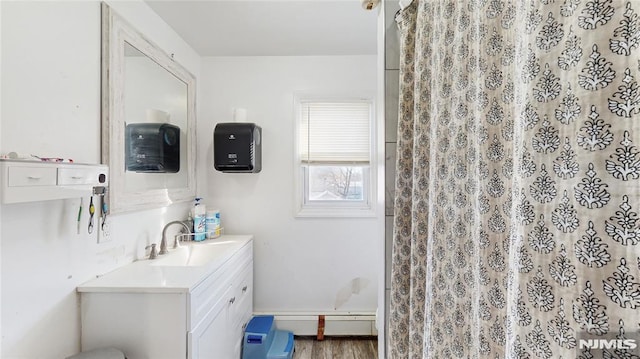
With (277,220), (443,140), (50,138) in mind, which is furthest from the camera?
(277,220)

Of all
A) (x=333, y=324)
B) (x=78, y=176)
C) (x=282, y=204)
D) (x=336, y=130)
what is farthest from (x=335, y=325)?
(x=78, y=176)

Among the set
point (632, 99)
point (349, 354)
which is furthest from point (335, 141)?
point (632, 99)

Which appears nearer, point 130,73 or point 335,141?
point 130,73

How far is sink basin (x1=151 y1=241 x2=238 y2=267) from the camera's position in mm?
1641

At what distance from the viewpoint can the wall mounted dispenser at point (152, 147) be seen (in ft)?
4.86

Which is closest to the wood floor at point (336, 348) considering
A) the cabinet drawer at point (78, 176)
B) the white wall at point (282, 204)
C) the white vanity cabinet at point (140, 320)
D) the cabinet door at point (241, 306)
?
the white wall at point (282, 204)

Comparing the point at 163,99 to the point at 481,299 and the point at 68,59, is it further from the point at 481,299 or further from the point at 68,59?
the point at 481,299

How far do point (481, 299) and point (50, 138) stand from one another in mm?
1523

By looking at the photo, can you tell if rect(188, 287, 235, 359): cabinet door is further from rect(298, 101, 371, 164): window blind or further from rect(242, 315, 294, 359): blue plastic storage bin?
rect(298, 101, 371, 164): window blind

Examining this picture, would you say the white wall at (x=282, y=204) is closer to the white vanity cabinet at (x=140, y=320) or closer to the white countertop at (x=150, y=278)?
the white countertop at (x=150, y=278)

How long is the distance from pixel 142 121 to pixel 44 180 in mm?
760

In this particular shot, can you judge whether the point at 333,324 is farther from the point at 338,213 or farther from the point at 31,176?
the point at 31,176

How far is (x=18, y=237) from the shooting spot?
0.92 metres

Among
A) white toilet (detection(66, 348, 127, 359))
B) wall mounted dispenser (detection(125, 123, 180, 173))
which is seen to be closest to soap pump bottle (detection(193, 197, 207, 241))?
wall mounted dispenser (detection(125, 123, 180, 173))
